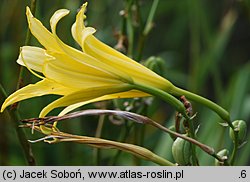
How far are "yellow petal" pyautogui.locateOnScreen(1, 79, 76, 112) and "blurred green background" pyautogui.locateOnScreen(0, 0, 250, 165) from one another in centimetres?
36

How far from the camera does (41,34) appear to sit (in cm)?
101

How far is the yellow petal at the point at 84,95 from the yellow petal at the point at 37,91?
1.0 inches

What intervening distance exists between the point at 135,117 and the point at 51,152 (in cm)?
109

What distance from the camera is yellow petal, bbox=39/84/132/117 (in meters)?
0.98

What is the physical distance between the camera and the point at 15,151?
210 cm

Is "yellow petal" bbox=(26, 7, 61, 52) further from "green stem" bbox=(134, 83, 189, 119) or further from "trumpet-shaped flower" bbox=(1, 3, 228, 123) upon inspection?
"green stem" bbox=(134, 83, 189, 119)

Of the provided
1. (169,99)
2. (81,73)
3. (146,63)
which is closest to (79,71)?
(81,73)

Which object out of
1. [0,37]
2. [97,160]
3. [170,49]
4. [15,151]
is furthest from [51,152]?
[170,49]

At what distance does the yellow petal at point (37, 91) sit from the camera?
1001 millimetres

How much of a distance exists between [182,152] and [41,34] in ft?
0.96

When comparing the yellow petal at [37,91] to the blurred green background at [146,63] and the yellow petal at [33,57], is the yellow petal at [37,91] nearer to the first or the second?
the yellow petal at [33,57]

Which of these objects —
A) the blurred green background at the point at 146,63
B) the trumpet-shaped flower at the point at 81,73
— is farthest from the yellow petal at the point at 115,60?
the blurred green background at the point at 146,63

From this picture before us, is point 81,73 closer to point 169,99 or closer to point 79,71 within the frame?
point 79,71

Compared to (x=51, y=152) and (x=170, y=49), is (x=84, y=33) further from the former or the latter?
(x=170, y=49)
